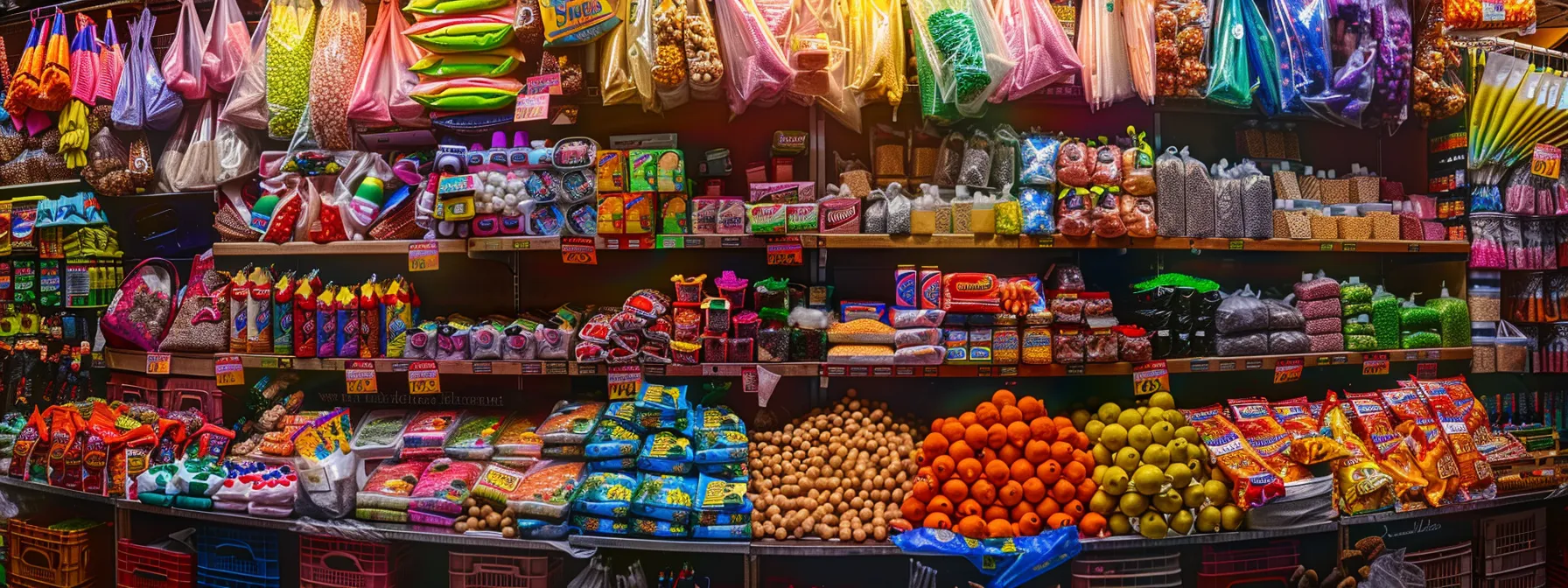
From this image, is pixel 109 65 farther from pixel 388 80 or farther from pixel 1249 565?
pixel 1249 565

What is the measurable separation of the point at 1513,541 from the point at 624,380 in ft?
11.7

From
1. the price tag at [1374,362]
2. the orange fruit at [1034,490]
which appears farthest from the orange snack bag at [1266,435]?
the orange fruit at [1034,490]

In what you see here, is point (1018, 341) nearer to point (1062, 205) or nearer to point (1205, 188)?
point (1062, 205)

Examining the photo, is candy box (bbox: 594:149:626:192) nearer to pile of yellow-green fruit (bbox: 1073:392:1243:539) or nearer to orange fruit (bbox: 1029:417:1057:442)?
orange fruit (bbox: 1029:417:1057:442)

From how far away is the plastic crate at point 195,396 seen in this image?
3283 mm

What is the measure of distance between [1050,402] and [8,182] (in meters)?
4.94

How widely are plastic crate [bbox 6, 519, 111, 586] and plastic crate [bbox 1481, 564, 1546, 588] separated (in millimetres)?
5601

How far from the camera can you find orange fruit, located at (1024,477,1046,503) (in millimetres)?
2590

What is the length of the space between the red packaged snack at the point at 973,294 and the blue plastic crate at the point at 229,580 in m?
2.71

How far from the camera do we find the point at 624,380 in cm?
286

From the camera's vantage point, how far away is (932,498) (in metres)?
2.65

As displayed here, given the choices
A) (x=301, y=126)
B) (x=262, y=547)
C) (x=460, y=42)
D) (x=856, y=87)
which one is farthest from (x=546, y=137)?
(x=262, y=547)

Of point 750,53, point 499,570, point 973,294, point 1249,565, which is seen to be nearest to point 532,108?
point 750,53

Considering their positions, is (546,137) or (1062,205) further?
(546,137)
